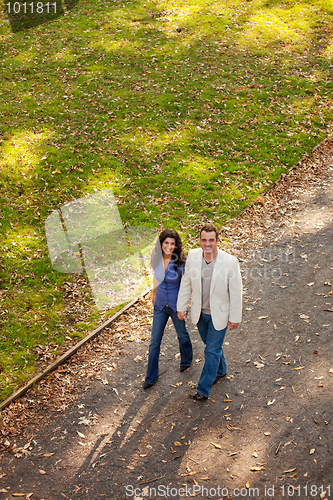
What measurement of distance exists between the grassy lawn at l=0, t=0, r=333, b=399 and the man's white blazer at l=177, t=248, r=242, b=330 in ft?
10.3

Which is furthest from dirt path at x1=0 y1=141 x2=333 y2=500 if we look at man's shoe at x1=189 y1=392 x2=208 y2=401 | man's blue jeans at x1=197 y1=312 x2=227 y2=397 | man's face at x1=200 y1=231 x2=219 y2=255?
man's face at x1=200 y1=231 x2=219 y2=255

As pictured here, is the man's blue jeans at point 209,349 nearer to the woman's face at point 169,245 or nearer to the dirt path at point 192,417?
the dirt path at point 192,417

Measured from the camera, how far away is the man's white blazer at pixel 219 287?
4836 mm

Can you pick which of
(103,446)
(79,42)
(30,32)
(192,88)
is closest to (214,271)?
(103,446)

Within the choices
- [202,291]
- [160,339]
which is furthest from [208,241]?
[160,339]

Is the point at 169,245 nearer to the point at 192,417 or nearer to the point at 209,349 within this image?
the point at 209,349

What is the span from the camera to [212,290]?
4.96 meters

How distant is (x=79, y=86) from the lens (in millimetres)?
14227

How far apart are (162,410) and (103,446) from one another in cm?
99

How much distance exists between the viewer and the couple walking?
191 inches

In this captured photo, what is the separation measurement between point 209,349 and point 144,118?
990cm

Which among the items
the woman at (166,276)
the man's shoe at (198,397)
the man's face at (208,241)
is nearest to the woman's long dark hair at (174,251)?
the woman at (166,276)

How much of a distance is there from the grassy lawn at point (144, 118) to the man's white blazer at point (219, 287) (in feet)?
10.3

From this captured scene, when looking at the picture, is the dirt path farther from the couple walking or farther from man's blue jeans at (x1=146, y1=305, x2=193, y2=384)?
the couple walking
